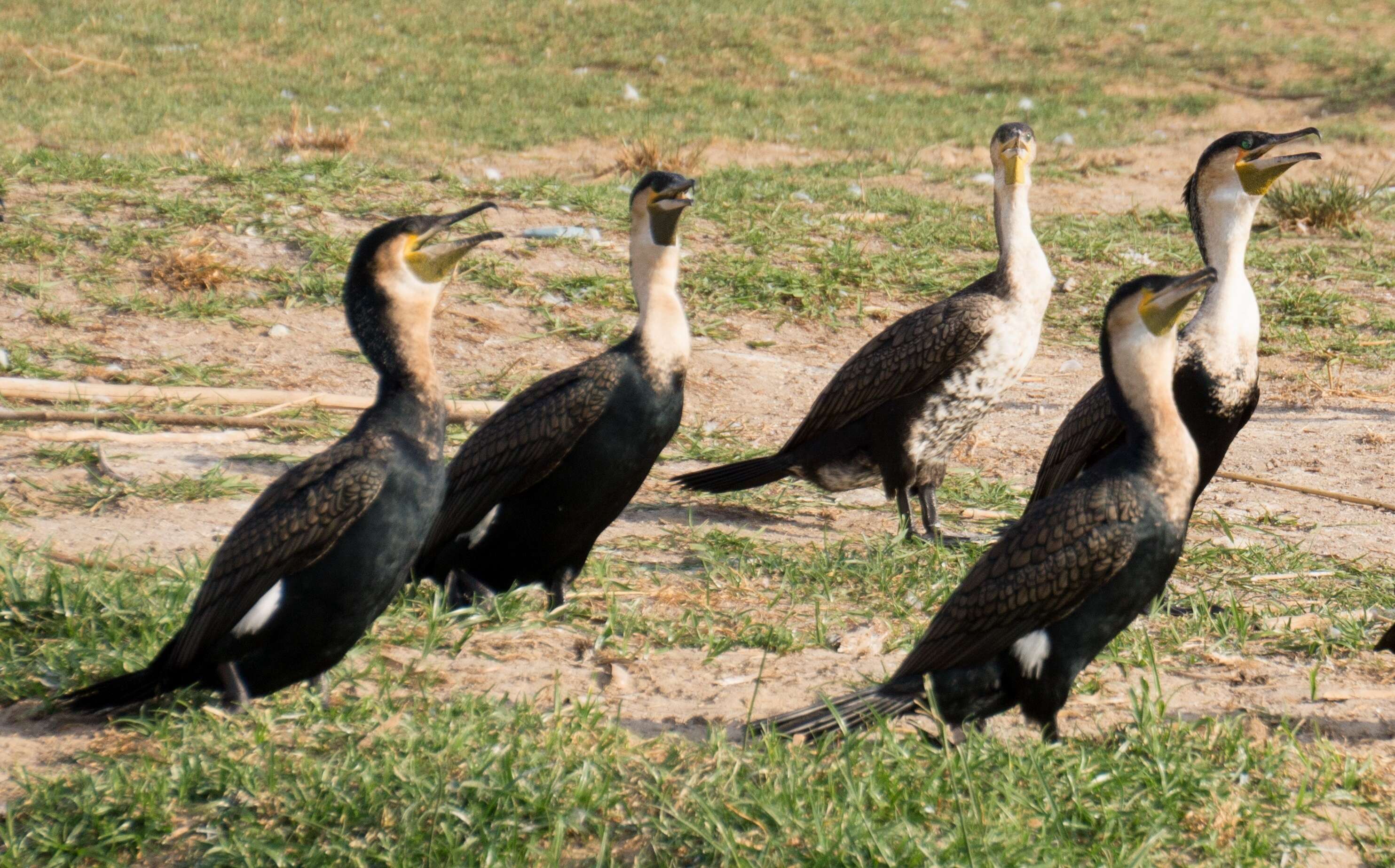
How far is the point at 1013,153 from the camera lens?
5422 millimetres

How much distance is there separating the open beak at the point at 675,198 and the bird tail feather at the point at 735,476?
1122 mm

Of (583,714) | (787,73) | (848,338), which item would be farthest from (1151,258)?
(787,73)

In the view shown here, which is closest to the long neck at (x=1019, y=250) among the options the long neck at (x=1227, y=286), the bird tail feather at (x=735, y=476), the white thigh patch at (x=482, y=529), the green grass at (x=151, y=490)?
the long neck at (x=1227, y=286)

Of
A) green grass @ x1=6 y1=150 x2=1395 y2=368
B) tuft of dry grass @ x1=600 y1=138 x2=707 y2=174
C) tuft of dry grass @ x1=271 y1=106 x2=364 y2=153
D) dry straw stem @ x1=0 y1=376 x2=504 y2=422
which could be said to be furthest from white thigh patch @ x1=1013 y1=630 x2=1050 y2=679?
tuft of dry grass @ x1=271 y1=106 x2=364 y2=153

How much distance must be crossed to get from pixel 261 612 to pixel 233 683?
193mm

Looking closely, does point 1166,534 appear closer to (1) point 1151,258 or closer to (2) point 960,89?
(1) point 1151,258

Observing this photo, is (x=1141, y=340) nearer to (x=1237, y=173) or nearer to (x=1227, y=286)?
(x=1227, y=286)

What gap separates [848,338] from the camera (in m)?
7.25

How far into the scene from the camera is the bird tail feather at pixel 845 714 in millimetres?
3184

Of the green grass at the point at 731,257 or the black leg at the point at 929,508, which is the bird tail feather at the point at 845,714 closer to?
the black leg at the point at 929,508

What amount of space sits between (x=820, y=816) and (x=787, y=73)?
40.8 ft

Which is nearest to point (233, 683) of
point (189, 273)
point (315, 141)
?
point (189, 273)

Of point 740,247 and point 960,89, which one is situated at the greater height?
point 960,89

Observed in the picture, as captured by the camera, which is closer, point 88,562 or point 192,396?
point 88,562
